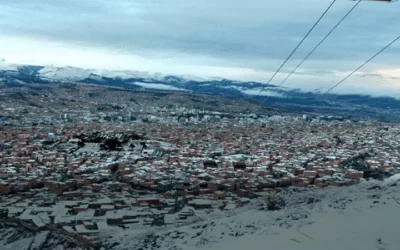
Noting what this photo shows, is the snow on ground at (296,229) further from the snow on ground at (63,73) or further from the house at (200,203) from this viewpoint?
the snow on ground at (63,73)

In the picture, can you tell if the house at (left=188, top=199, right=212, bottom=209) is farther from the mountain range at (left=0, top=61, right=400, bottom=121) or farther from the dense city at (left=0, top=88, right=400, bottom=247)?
the mountain range at (left=0, top=61, right=400, bottom=121)

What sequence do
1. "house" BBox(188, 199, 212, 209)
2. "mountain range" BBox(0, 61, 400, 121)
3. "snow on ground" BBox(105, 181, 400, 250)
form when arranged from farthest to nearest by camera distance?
"mountain range" BBox(0, 61, 400, 121)
"house" BBox(188, 199, 212, 209)
"snow on ground" BBox(105, 181, 400, 250)

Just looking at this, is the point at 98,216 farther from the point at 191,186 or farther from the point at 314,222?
the point at 314,222

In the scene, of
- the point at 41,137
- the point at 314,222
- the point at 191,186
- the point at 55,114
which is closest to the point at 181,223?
the point at 314,222

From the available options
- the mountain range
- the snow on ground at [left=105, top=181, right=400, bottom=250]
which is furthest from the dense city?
the mountain range

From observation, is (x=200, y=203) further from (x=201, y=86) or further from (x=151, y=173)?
(x=201, y=86)

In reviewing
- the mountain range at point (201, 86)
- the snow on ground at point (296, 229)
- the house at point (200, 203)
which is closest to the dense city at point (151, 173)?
the house at point (200, 203)

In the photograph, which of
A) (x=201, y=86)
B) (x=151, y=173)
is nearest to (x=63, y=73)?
(x=201, y=86)
